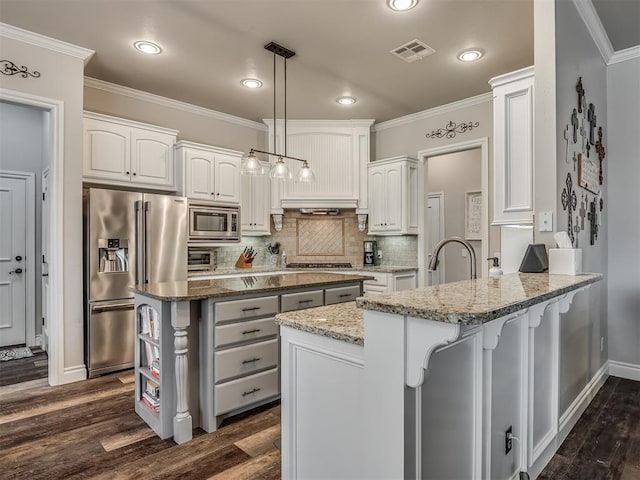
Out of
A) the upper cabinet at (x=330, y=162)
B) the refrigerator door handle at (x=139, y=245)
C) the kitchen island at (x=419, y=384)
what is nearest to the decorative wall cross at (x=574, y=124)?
the kitchen island at (x=419, y=384)

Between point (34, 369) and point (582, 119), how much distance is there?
4.97 metres

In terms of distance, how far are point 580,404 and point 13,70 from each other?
15.6 feet

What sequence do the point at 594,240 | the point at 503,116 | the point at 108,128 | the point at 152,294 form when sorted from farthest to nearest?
1. the point at 108,128
2. the point at 594,240
3. the point at 503,116
4. the point at 152,294

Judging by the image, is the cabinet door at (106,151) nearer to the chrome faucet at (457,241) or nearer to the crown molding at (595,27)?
the chrome faucet at (457,241)

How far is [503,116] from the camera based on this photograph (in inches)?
98.1

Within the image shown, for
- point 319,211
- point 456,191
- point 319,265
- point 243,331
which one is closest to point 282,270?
point 319,265

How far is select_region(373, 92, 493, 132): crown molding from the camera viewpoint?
442cm

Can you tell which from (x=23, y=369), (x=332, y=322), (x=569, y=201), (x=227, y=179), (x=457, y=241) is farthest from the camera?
(x=227, y=179)

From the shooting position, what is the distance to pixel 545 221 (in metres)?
2.21

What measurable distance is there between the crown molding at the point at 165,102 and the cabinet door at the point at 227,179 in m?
0.70

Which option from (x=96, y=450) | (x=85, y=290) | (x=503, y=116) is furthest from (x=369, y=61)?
(x=96, y=450)

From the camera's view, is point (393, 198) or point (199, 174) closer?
point (199, 174)

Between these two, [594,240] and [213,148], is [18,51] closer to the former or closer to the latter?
[213,148]

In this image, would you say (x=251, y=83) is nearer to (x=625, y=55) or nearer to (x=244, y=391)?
(x=244, y=391)
